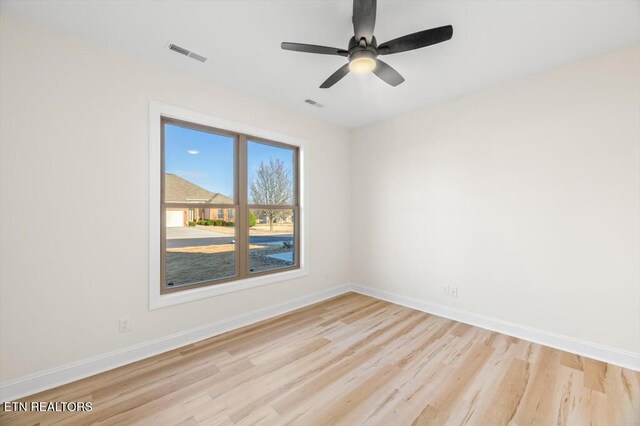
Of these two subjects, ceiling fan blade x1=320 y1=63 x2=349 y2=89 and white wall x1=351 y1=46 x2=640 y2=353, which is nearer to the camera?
ceiling fan blade x1=320 y1=63 x2=349 y2=89

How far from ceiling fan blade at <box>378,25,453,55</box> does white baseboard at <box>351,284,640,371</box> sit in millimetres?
2946

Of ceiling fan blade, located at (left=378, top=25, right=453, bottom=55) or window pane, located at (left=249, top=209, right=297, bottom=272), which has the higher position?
ceiling fan blade, located at (left=378, top=25, right=453, bottom=55)

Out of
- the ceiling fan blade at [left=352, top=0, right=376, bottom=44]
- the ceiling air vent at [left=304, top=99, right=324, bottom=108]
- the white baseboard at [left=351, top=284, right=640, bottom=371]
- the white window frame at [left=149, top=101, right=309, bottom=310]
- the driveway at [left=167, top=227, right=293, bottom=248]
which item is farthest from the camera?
the ceiling air vent at [left=304, top=99, right=324, bottom=108]

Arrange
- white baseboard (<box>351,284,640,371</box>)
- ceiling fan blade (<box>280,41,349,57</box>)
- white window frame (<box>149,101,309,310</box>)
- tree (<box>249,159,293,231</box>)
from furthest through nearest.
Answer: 1. tree (<box>249,159,293,231</box>)
2. white window frame (<box>149,101,309,310</box>)
3. white baseboard (<box>351,284,640,371</box>)
4. ceiling fan blade (<box>280,41,349,57</box>)

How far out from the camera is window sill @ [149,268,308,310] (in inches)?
101

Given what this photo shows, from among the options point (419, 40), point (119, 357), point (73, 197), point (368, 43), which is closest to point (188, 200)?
point (73, 197)

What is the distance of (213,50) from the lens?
242 cm

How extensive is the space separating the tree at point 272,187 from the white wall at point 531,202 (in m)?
1.59

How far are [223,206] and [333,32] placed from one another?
2150mm

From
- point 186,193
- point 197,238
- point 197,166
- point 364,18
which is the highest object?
point 364,18

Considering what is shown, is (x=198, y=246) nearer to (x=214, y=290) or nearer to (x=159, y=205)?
(x=214, y=290)

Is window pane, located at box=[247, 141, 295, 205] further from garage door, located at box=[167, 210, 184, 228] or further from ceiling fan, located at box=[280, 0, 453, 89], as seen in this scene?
ceiling fan, located at box=[280, 0, 453, 89]

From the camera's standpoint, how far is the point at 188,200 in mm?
2939

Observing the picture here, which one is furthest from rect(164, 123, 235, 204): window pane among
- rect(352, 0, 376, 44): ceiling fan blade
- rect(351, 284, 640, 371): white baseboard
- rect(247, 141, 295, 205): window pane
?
rect(351, 284, 640, 371): white baseboard
